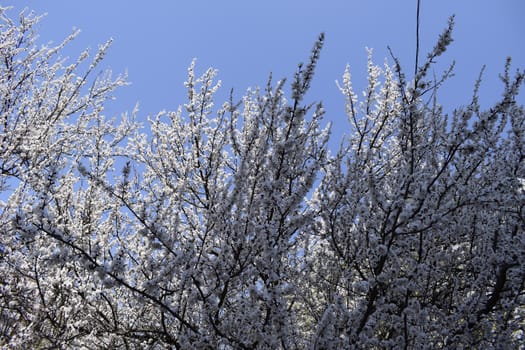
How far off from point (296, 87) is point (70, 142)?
5.15m

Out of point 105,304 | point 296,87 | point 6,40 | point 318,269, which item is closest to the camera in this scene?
point 296,87

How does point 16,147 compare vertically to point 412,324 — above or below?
above

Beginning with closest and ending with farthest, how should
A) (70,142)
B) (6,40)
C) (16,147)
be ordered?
(16,147)
(6,40)
(70,142)

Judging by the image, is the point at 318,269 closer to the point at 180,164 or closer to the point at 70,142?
the point at 180,164

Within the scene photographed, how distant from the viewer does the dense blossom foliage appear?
285 cm

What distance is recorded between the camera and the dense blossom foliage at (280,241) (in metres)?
2.85

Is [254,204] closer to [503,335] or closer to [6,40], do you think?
[503,335]

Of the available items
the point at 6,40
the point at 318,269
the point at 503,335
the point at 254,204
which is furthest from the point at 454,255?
the point at 6,40

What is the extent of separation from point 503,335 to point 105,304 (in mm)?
4221

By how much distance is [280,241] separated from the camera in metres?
3.06

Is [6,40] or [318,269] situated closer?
[318,269]

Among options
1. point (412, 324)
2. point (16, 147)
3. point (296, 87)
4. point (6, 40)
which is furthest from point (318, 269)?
point (6, 40)

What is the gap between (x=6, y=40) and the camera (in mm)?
6230

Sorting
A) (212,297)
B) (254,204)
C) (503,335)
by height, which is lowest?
(503,335)
